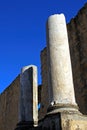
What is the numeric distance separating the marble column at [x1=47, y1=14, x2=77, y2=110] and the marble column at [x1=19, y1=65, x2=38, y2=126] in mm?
1933

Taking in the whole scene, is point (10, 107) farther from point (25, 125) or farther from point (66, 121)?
point (66, 121)

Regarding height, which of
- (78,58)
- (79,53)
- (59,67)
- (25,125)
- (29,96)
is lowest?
(25,125)

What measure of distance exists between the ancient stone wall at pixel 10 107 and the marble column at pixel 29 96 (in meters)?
7.09

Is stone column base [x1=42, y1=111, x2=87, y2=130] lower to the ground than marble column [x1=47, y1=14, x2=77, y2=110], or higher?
lower

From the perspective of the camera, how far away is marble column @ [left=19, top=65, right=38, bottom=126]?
7.04 metres

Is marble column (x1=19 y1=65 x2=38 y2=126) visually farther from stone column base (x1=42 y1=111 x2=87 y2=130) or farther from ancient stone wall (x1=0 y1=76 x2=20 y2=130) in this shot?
ancient stone wall (x1=0 y1=76 x2=20 y2=130)

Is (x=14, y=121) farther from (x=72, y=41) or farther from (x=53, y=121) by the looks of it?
(x=53, y=121)

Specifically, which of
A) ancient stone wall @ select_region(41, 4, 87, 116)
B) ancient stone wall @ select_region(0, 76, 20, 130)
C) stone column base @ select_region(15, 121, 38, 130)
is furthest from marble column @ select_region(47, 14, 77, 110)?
ancient stone wall @ select_region(0, 76, 20, 130)

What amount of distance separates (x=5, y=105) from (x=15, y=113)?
1.83 meters

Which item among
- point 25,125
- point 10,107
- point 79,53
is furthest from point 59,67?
point 10,107

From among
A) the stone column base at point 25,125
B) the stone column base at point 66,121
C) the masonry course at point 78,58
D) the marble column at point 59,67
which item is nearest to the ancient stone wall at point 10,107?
the masonry course at point 78,58

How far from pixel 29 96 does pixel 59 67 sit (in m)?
2.20

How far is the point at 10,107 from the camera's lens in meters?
15.4

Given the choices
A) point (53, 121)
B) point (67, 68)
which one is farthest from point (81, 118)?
point (67, 68)
